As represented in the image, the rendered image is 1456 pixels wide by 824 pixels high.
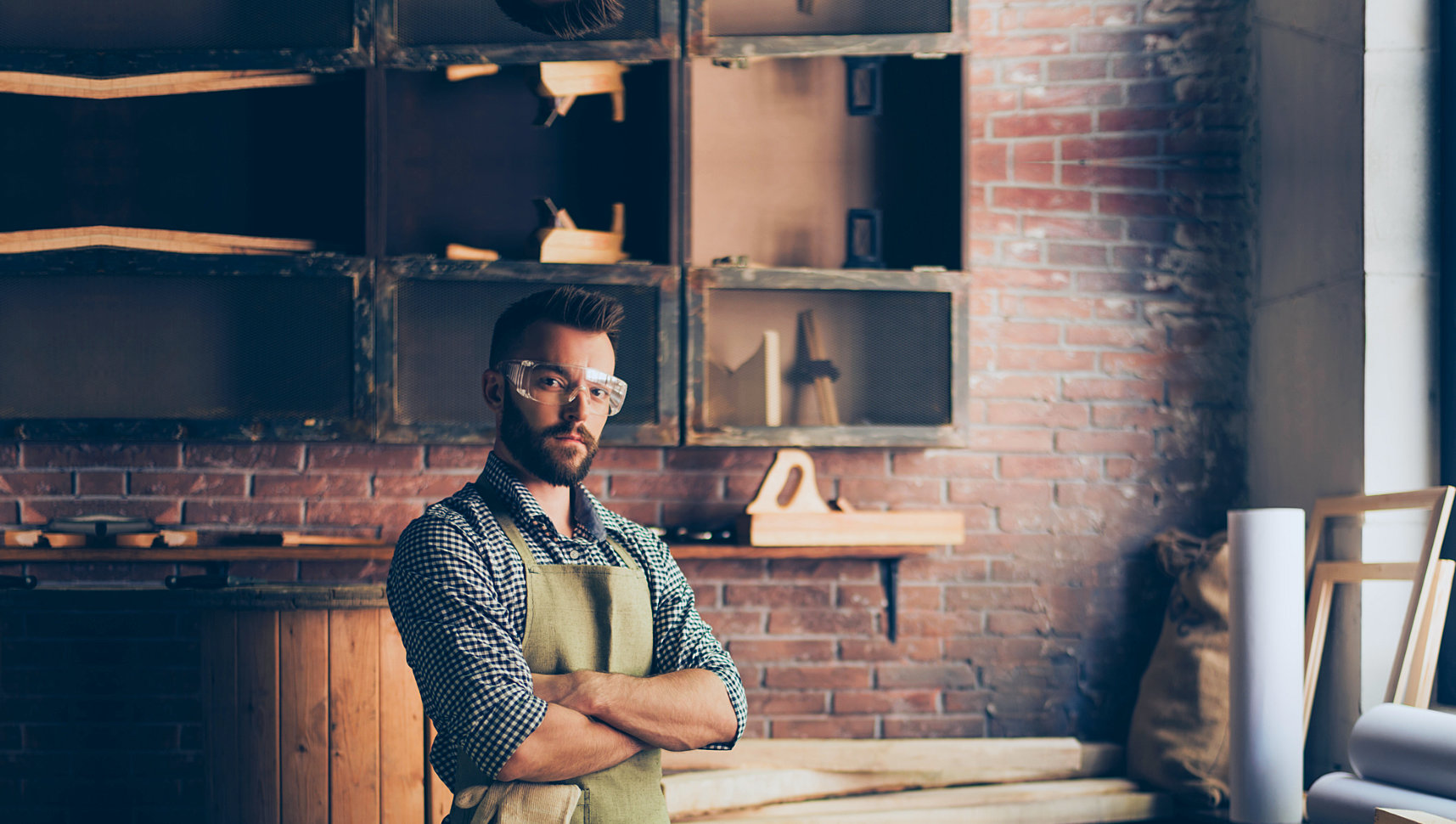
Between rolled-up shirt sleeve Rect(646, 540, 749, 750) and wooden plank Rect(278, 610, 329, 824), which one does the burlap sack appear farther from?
wooden plank Rect(278, 610, 329, 824)

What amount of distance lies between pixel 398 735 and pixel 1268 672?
1837 mm

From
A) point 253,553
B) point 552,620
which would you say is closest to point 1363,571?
point 552,620

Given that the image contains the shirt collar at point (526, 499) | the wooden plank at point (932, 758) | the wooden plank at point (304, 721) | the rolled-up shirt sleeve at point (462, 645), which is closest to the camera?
the rolled-up shirt sleeve at point (462, 645)

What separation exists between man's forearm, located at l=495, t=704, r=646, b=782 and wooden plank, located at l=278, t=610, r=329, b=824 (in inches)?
25.6

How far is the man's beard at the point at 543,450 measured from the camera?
A: 1717mm

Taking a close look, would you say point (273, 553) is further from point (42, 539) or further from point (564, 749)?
point (564, 749)

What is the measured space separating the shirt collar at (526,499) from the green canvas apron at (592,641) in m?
0.02

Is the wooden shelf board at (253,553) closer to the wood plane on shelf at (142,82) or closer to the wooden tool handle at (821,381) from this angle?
the wooden tool handle at (821,381)

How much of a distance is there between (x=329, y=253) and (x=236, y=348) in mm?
339

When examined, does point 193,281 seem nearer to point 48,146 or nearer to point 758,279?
point 48,146

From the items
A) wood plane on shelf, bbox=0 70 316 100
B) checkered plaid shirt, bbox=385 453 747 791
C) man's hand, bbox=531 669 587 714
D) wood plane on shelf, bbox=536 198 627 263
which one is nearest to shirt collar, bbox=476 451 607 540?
checkered plaid shirt, bbox=385 453 747 791

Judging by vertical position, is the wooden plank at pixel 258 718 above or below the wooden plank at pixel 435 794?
above

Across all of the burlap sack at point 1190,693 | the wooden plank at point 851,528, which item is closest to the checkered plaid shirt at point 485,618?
the wooden plank at point 851,528

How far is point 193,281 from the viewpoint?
2.60 meters
